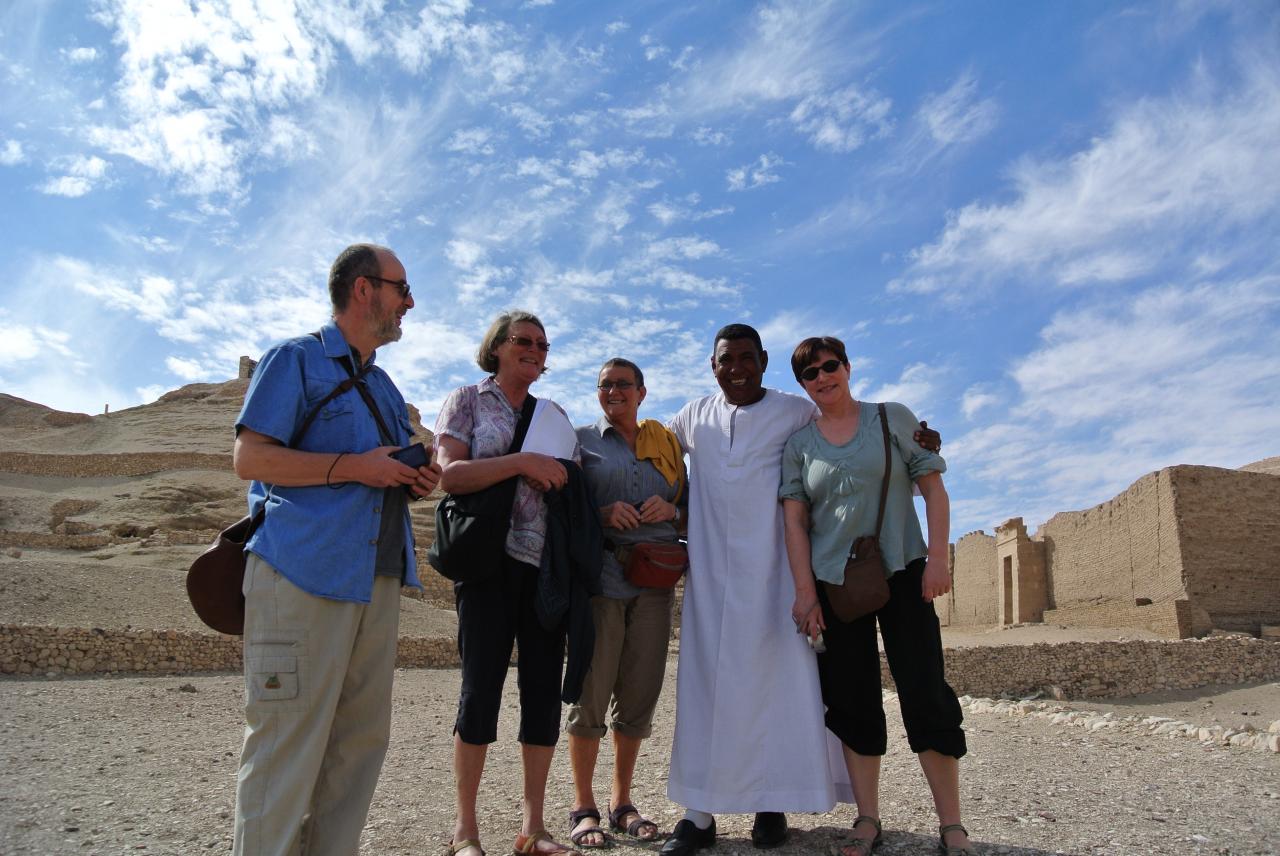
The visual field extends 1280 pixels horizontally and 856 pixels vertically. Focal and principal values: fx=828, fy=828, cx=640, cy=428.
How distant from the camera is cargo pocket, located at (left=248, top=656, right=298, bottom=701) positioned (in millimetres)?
2070

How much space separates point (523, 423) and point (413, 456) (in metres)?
0.98

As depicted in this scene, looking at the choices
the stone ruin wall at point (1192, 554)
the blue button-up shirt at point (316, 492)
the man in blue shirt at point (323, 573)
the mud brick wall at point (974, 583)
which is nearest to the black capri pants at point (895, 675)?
the man in blue shirt at point (323, 573)

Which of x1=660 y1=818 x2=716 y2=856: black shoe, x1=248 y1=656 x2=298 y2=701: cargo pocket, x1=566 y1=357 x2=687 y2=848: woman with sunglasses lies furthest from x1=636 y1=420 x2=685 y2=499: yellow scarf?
x1=248 y1=656 x2=298 y2=701: cargo pocket

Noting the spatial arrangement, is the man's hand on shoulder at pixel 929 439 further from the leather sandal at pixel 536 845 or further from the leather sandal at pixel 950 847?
the leather sandal at pixel 536 845

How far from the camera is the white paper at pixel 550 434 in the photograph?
3275 mm

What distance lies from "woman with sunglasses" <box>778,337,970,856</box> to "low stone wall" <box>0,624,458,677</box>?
11211 millimetres

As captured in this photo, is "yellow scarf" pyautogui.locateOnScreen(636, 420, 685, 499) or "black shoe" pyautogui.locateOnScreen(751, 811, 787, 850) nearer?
"black shoe" pyautogui.locateOnScreen(751, 811, 787, 850)

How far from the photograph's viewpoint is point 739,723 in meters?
3.26

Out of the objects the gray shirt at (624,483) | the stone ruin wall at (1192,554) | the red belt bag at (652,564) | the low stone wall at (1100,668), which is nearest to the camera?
the red belt bag at (652,564)

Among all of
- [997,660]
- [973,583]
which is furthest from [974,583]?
[997,660]

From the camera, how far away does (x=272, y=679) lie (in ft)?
6.84

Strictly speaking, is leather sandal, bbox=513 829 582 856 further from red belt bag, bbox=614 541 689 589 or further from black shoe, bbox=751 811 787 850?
red belt bag, bbox=614 541 689 589

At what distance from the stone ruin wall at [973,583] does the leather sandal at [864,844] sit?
2321 cm

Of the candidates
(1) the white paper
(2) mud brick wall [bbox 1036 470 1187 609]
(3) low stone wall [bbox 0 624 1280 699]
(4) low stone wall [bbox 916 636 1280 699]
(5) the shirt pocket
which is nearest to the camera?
(5) the shirt pocket
